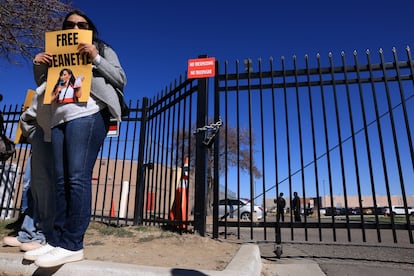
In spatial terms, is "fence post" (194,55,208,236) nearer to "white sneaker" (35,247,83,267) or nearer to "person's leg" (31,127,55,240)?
"person's leg" (31,127,55,240)

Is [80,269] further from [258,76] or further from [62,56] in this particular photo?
[258,76]

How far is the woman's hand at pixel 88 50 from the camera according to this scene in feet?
6.41

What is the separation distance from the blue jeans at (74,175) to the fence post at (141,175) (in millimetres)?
2833

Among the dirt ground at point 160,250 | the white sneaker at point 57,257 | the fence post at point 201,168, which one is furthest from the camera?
the fence post at point 201,168

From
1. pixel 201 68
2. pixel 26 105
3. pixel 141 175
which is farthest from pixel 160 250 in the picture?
pixel 26 105

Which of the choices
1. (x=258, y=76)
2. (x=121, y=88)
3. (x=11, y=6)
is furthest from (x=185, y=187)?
(x=11, y=6)

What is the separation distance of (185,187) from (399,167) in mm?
3071

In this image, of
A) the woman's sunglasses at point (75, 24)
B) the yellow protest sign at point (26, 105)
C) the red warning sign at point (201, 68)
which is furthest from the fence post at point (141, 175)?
the woman's sunglasses at point (75, 24)

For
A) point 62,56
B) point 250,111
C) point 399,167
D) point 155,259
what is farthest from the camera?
point 250,111

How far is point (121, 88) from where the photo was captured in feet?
7.14

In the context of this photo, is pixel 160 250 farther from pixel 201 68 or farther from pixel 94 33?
pixel 201 68

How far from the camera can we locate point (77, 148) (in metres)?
1.83

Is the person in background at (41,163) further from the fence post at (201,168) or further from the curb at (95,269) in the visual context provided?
the fence post at (201,168)

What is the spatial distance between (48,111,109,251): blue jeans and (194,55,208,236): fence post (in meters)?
1.92
